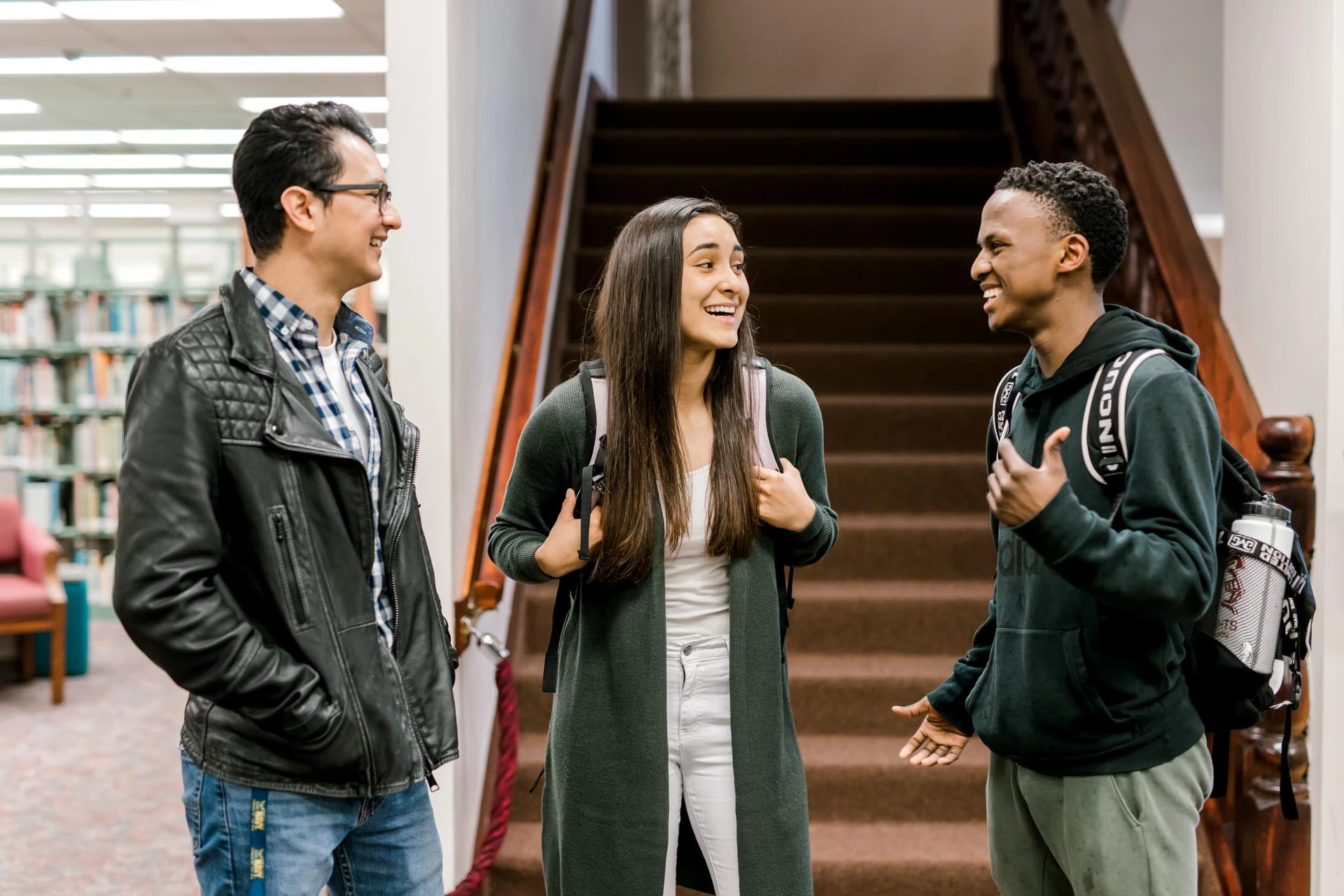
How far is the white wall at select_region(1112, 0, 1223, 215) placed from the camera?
209 inches

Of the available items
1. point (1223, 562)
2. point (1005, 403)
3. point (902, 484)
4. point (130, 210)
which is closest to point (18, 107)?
point (130, 210)

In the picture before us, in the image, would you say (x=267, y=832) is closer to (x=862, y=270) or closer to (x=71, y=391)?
(x=862, y=270)

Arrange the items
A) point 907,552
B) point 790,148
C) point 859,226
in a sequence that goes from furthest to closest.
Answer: point 790,148, point 859,226, point 907,552

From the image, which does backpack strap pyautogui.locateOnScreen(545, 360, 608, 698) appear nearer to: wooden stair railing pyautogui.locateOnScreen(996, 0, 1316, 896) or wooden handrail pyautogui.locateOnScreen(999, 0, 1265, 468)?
wooden stair railing pyautogui.locateOnScreen(996, 0, 1316, 896)

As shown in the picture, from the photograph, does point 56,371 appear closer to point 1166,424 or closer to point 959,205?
point 959,205

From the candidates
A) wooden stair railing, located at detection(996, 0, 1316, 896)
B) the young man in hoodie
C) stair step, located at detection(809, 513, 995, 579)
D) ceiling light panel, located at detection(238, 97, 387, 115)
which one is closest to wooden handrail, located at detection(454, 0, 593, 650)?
stair step, located at detection(809, 513, 995, 579)

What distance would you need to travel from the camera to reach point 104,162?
9469 millimetres

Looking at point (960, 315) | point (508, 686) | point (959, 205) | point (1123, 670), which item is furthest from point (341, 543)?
point (959, 205)

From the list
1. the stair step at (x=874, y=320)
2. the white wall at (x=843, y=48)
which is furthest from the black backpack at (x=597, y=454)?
the white wall at (x=843, y=48)

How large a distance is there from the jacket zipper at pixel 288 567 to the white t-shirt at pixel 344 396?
0.16 metres

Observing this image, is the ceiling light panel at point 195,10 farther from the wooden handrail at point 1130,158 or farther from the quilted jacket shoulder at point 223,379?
the quilted jacket shoulder at point 223,379

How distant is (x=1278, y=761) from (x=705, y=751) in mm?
1616

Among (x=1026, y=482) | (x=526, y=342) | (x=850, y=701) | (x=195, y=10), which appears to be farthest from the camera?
(x=195, y=10)

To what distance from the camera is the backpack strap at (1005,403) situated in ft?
5.67
